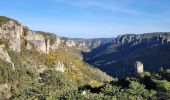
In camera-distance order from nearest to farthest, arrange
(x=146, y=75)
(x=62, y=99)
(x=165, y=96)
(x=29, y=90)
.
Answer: (x=62, y=99) < (x=165, y=96) < (x=29, y=90) < (x=146, y=75)

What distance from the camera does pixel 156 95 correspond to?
471ft

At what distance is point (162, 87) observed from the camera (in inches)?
5714

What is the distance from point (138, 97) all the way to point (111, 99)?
434 inches

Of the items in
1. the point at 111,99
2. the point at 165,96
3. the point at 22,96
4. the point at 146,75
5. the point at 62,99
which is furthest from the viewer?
the point at 146,75

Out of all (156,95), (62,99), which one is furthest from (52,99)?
(156,95)

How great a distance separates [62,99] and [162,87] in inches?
1456

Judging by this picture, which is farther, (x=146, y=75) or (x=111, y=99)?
(x=146, y=75)

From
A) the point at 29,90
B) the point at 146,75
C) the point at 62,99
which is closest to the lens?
the point at 62,99

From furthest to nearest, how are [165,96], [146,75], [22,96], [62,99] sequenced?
[146,75], [22,96], [165,96], [62,99]

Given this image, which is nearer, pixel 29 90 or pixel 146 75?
pixel 29 90

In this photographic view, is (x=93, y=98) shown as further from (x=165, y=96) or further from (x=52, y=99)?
(x=165, y=96)

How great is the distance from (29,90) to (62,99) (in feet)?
122

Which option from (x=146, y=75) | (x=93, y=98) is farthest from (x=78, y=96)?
(x=146, y=75)

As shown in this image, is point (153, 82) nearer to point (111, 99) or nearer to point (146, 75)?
point (146, 75)
